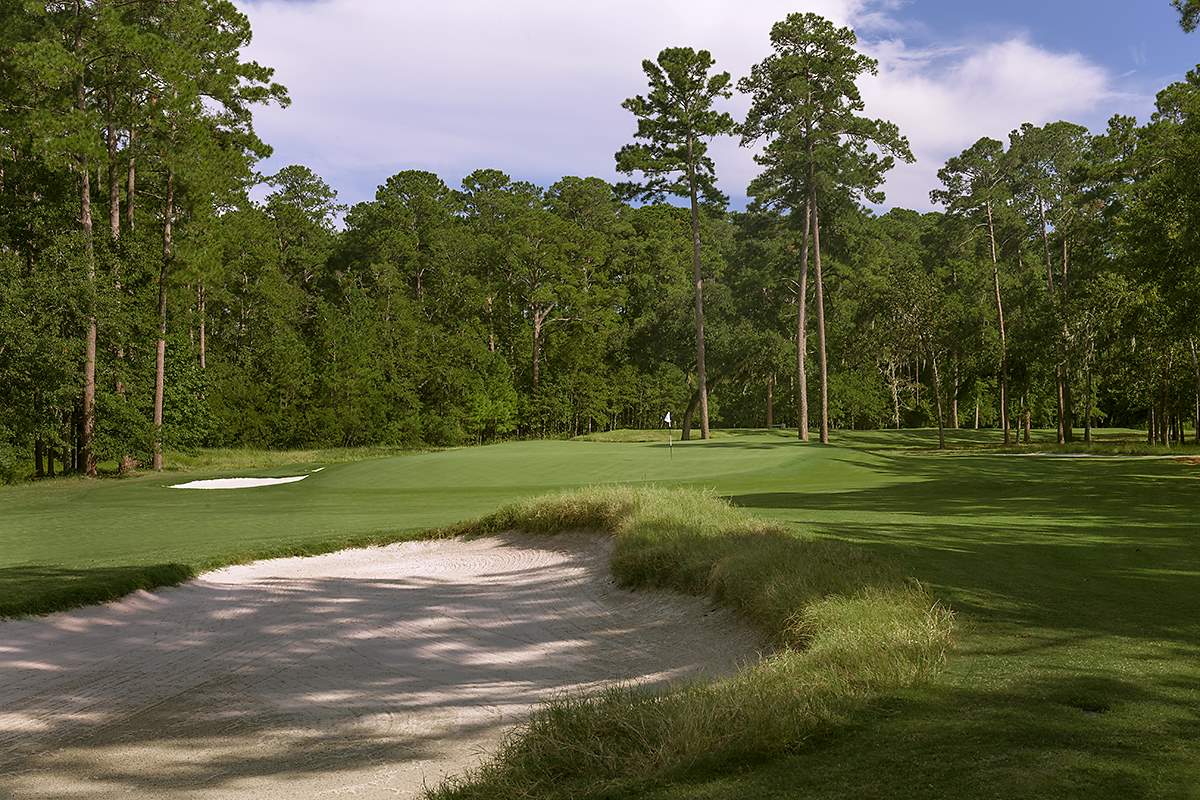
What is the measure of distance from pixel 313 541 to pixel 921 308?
44003mm

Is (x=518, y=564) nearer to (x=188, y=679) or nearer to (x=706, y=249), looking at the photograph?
(x=188, y=679)

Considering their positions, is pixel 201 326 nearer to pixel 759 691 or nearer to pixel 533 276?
pixel 533 276

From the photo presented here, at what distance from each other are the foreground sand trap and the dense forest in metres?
21.6

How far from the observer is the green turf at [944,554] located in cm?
408

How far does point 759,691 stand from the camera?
509 cm

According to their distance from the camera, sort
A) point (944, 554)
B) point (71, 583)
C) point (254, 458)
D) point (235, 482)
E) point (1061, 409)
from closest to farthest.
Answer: point (944, 554) < point (71, 583) < point (235, 482) < point (254, 458) < point (1061, 409)

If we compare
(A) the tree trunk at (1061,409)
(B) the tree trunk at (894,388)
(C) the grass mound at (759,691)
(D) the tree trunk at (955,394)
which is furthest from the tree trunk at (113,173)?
(D) the tree trunk at (955,394)

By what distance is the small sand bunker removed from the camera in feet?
88.9

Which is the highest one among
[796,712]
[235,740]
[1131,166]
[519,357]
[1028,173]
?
[1028,173]

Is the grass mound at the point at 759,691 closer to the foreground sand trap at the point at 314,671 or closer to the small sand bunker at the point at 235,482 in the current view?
the foreground sand trap at the point at 314,671

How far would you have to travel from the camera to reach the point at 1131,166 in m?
36.2

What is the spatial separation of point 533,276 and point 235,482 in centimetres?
3734

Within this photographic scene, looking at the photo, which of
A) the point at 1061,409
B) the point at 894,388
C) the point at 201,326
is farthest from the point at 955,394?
the point at 201,326

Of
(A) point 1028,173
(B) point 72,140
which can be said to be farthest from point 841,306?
(B) point 72,140
